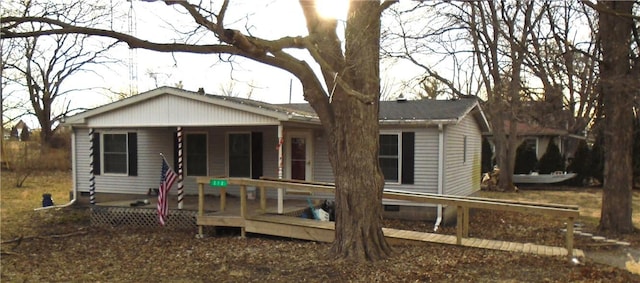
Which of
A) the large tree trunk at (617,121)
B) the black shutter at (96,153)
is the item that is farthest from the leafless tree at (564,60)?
the black shutter at (96,153)

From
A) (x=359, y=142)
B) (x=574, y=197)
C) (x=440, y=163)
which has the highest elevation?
(x=359, y=142)

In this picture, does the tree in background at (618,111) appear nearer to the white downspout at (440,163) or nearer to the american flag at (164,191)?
the white downspout at (440,163)

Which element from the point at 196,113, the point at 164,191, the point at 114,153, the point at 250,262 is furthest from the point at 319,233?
the point at 114,153

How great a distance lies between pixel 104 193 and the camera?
1445cm

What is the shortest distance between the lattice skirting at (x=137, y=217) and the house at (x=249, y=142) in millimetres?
1265

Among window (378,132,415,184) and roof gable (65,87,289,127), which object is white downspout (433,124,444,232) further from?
roof gable (65,87,289,127)

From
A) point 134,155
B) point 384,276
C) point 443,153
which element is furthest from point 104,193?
point 384,276

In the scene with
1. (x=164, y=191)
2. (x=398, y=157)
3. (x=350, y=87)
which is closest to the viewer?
(x=350, y=87)

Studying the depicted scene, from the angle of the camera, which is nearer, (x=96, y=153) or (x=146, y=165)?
(x=146, y=165)

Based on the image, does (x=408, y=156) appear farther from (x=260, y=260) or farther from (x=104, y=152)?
(x=104, y=152)

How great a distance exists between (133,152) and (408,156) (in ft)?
25.9

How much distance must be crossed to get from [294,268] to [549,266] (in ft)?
11.1

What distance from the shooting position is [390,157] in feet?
39.4

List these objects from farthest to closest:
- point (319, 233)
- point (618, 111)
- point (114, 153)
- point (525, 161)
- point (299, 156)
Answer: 1. point (525, 161)
2. point (114, 153)
3. point (299, 156)
4. point (618, 111)
5. point (319, 233)
